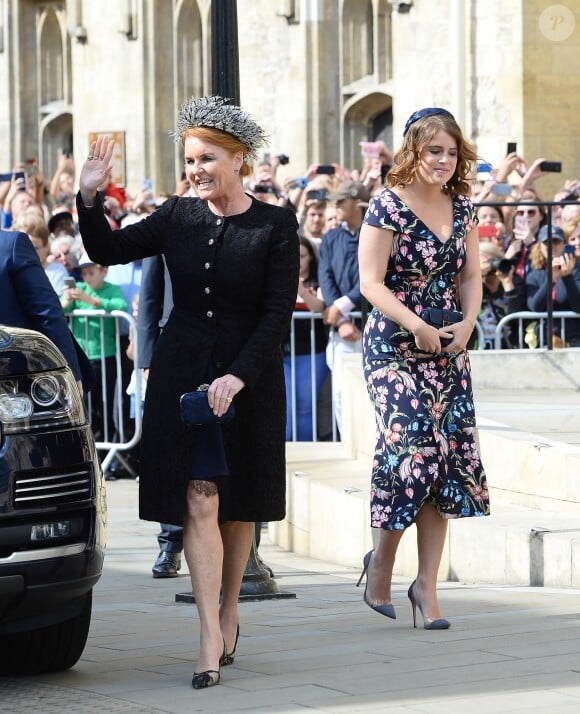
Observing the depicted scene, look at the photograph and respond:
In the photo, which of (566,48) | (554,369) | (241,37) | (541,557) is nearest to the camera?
(541,557)

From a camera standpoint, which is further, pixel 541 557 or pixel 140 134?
pixel 140 134

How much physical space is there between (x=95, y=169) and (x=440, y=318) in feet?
4.72

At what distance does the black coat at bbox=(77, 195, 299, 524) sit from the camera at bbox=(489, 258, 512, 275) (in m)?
7.20

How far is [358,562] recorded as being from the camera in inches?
352

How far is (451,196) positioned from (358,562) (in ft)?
9.14

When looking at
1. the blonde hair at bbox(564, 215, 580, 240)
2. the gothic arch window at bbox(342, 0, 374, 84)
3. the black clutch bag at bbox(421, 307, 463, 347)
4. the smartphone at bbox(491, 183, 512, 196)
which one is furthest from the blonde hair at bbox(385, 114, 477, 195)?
A: the gothic arch window at bbox(342, 0, 374, 84)

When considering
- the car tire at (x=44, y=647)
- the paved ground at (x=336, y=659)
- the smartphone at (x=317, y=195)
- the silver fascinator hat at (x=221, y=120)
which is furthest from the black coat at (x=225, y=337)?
the smartphone at (x=317, y=195)

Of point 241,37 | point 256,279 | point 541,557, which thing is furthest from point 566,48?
point 256,279

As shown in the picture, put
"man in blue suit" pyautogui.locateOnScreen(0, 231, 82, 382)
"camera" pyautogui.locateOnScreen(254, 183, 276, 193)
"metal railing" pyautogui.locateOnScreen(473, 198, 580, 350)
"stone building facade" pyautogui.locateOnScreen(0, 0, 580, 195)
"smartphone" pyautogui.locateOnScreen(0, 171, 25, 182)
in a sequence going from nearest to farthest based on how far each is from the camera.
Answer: "man in blue suit" pyautogui.locateOnScreen(0, 231, 82, 382) < "metal railing" pyautogui.locateOnScreen(473, 198, 580, 350) < "camera" pyautogui.locateOnScreen(254, 183, 276, 193) < "smartphone" pyautogui.locateOnScreen(0, 171, 25, 182) < "stone building facade" pyautogui.locateOnScreen(0, 0, 580, 195)

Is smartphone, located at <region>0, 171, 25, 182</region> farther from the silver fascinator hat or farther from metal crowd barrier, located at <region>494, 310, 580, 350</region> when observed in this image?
the silver fascinator hat

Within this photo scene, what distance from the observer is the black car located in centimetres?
526

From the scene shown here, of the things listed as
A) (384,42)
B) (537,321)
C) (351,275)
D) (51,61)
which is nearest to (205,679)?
(351,275)

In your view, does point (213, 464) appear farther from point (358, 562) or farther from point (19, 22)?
point (19, 22)

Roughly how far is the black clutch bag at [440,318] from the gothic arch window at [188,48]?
26.7m
